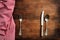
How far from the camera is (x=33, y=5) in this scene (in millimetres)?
1383

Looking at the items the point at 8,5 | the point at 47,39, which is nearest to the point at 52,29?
the point at 47,39

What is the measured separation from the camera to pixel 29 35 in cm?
138

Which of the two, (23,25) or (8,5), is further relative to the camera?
(23,25)

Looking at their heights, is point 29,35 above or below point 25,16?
below

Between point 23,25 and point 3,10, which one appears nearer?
point 3,10

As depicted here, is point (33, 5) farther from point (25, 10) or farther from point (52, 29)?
point (52, 29)

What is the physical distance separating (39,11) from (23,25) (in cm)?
19

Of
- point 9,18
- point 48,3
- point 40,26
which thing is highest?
point 48,3

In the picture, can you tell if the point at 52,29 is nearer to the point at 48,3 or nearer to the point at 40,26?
the point at 40,26

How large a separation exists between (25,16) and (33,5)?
4.9 inches

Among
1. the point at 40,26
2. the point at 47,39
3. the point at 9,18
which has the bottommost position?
the point at 47,39

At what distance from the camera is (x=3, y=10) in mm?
1080

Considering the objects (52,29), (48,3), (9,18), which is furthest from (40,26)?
(9,18)

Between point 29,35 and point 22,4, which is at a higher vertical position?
point 22,4
